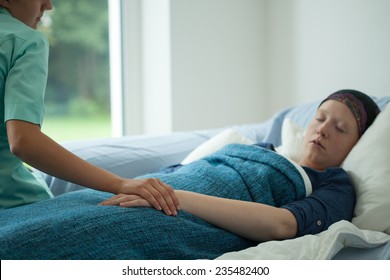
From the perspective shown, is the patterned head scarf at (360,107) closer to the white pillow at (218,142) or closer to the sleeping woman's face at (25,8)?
the white pillow at (218,142)

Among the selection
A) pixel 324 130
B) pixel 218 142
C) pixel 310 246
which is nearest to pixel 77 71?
pixel 218 142

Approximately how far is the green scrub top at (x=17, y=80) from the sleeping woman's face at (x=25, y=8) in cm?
1

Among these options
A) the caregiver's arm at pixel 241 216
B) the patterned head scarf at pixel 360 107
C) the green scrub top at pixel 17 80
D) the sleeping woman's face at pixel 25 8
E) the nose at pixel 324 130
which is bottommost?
the caregiver's arm at pixel 241 216

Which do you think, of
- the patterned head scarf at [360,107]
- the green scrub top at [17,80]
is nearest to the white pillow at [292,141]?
the patterned head scarf at [360,107]

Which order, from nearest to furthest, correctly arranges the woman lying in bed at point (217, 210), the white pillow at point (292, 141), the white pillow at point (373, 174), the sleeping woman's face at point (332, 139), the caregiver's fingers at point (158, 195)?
the woman lying in bed at point (217, 210) → the caregiver's fingers at point (158, 195) → the white pillow at point (373, 174) → the sleeping woman's face at point (332, 139) → the white pillow at point (292, 141)

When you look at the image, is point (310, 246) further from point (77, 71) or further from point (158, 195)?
point (77, 71)

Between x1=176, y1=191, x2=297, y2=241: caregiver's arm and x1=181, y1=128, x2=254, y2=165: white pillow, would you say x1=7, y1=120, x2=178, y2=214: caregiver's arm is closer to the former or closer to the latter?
x1=176, y1=191, x2=297, y2=241: caregiver's arm

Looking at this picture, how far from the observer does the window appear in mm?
2395

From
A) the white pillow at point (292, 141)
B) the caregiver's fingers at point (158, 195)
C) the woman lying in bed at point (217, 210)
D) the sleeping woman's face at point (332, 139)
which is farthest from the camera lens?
the white pillow at point (292, 141)

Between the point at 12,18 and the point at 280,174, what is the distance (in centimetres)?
69

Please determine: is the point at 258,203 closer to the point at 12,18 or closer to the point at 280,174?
the point at 280,174

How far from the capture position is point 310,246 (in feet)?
3.30

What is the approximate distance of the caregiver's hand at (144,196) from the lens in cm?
100
